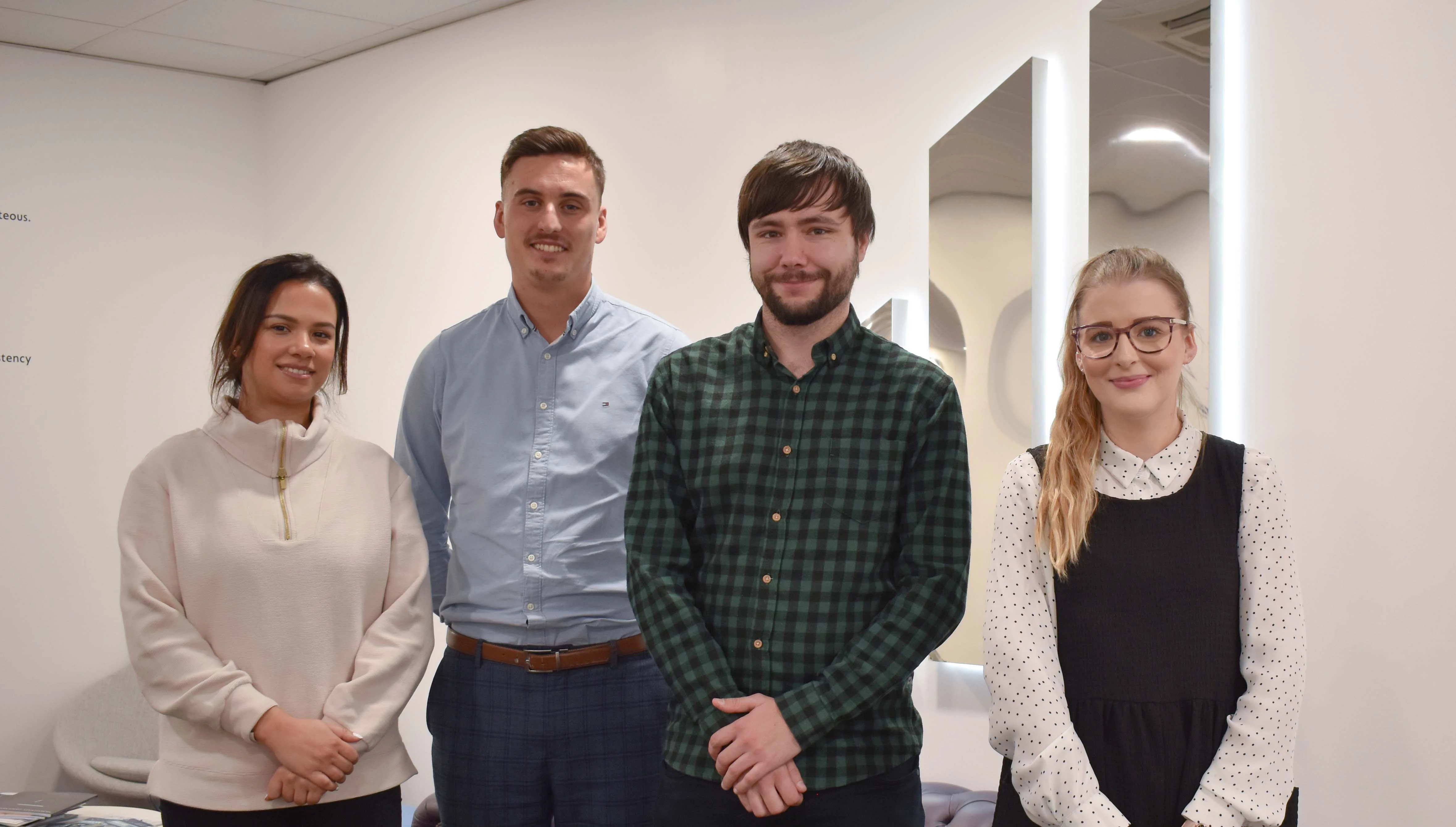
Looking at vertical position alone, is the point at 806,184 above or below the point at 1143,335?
above

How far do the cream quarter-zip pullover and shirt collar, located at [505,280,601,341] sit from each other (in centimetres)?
46

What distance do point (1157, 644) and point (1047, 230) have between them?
168 centimetres

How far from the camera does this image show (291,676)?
2008 millimetres

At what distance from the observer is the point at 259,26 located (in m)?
4.79

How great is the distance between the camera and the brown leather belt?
216cm

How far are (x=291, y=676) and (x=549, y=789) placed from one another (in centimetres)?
53

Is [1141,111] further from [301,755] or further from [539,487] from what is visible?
[301,755]

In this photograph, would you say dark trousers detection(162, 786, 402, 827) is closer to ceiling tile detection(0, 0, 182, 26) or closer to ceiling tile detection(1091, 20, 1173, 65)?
ceiling tile detection(1091, 20, 1173, 65)

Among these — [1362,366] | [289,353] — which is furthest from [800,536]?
[1362,366]

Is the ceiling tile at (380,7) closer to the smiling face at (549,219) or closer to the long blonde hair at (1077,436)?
the smiling face at (549,219)

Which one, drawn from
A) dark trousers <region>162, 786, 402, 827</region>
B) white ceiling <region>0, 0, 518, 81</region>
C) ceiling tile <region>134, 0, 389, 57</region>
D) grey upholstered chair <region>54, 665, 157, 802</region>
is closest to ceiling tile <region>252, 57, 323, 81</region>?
white ceiling <region>0, 0, 518, 81</region>

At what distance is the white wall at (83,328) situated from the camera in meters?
4.92

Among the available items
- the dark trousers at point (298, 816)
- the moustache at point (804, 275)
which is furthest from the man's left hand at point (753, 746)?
the dark trousers at point (298, 816)

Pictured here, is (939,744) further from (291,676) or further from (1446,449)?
(291,676)
